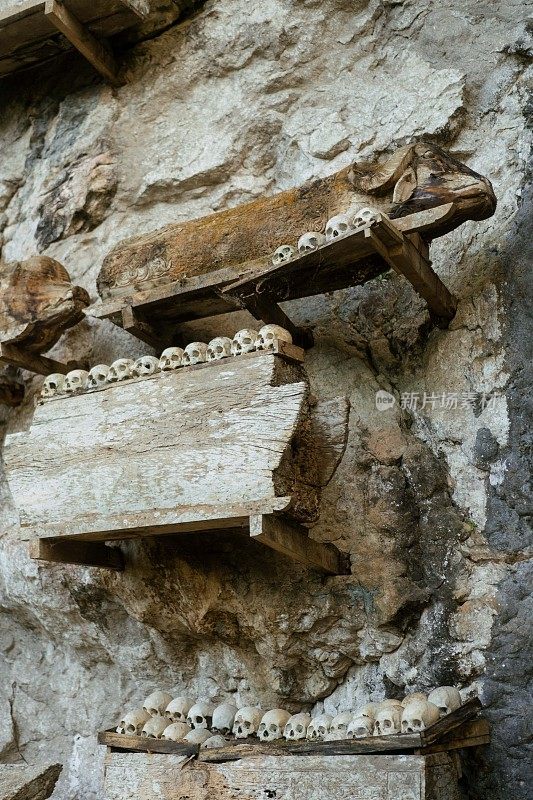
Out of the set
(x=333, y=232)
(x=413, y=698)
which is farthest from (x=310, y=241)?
(x=413, y=698)

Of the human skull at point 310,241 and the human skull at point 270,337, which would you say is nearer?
the human skull at point 270,337

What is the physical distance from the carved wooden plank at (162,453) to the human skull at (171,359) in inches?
1.7

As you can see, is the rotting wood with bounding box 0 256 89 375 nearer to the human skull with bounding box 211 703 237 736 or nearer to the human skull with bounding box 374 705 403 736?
the human skull with bounding box 211 703 237 736

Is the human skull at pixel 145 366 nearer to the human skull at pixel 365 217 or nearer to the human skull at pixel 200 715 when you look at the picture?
the human skull at pixel 365 217

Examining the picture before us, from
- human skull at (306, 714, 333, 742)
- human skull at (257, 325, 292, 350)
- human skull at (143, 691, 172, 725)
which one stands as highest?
human skull at (257, 325, 292, 350)

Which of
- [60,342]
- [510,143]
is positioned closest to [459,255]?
[510,143]

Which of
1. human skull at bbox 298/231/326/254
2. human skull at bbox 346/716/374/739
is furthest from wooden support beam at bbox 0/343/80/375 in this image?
human skull at bbox 346/716/374/739

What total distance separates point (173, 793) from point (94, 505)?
1.13m

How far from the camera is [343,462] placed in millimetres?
3994

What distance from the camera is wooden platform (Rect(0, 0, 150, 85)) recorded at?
5.08m

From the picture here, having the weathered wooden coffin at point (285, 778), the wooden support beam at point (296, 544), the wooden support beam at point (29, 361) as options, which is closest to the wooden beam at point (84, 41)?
the wooden support beam at point (29, 361)

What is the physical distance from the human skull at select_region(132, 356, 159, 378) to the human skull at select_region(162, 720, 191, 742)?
142 centimetres

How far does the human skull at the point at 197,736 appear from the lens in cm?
352

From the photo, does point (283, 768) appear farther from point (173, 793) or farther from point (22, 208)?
point (22, 208)
